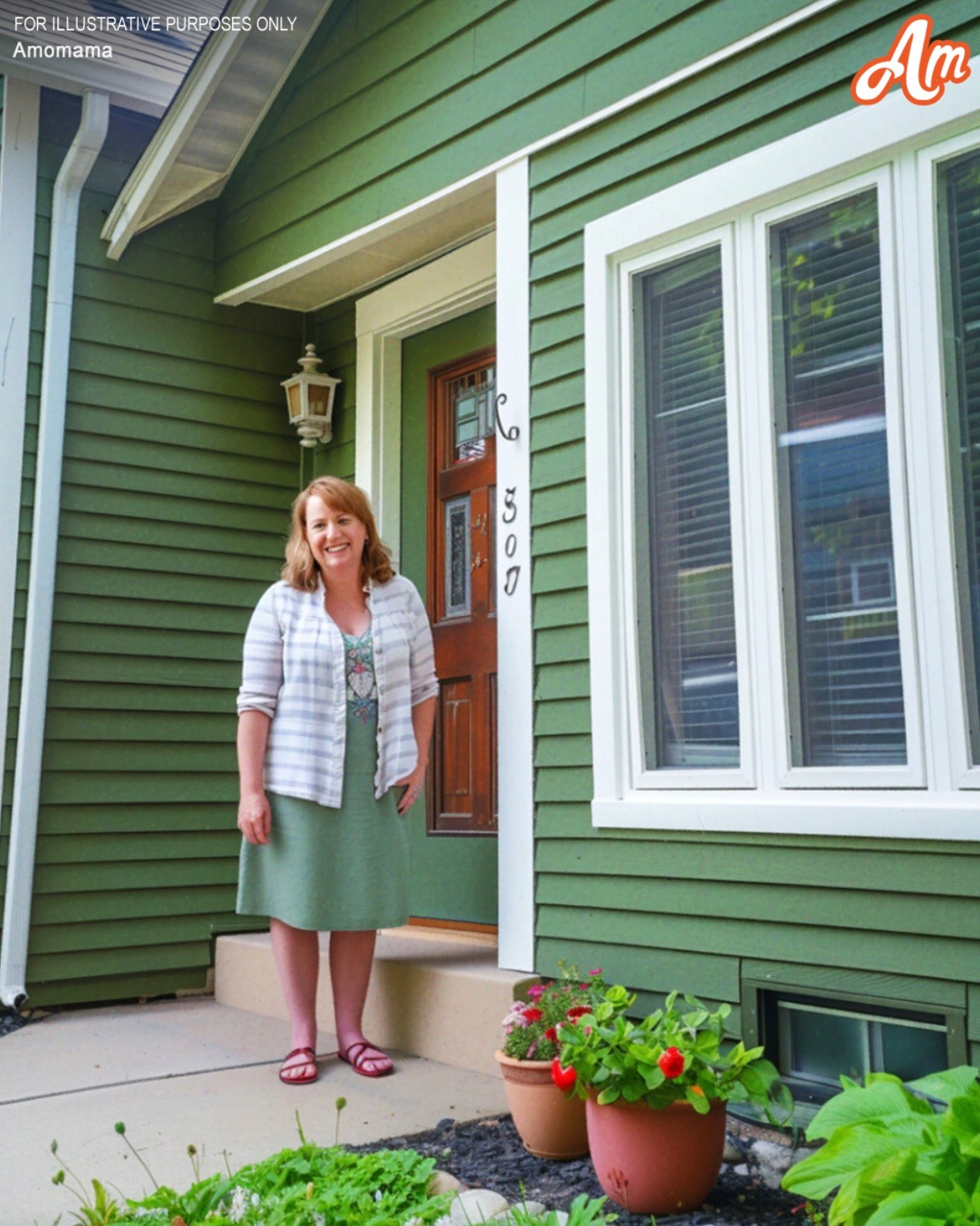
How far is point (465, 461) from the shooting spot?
4320 millimetres

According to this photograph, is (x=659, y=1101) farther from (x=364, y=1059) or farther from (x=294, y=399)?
(x=294, y=399)

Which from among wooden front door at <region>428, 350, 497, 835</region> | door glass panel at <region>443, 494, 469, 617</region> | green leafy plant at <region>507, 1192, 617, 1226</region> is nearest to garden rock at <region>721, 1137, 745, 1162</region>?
green leafy plant at <region>507, 1192, 617, 1226</region>

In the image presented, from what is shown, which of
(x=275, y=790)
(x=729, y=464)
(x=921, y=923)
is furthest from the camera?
(x=275, y=790)

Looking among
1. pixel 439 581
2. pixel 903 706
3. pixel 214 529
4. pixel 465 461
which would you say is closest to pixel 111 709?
pixel 214 529

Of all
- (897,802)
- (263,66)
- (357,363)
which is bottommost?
(897,802)

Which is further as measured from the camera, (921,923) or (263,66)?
(263,66)

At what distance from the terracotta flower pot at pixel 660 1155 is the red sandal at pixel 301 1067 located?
1080mm

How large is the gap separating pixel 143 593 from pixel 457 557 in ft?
3.70

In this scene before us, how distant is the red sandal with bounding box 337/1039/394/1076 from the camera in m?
3.13

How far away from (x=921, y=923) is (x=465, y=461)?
2.41 metres

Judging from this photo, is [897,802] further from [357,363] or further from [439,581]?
[357,363]

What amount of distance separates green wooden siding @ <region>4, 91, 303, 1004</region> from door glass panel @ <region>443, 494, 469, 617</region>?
76 centimetres

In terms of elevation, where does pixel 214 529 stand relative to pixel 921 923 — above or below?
above

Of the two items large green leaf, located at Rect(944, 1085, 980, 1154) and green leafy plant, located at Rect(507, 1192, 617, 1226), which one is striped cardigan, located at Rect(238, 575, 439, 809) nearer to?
green leafy plant, located at Rect(507, 1192, 617, 1226)
